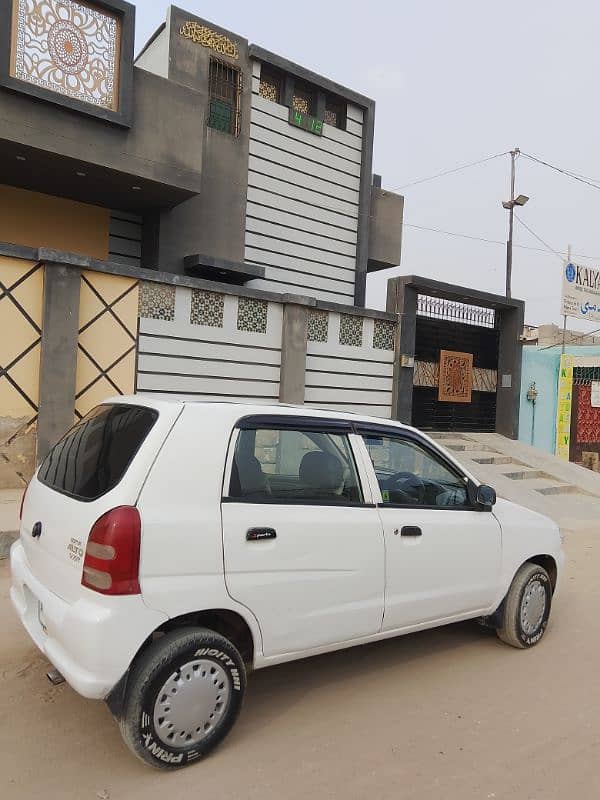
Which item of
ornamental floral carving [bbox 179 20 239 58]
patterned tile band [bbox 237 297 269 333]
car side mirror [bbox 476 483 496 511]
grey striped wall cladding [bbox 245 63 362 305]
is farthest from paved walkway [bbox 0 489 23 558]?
ornamental floral carving [bbox 179 20 239 58]

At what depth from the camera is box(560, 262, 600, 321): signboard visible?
15.9 meters

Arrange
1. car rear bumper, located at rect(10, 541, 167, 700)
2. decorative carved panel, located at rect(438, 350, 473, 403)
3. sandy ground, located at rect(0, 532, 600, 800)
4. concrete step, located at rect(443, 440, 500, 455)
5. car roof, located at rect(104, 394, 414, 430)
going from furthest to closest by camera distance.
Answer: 1. decorative carved panel, located at rect(438, 350, 473, 403)
2. concrete step, located at rect(443, 440, 500, 455)
3. car roof, located at rect(104, 394, 414, 430)
4. sandy ground, located at rect(0, 532, 600, 800)
5. car rear bumper, located at rect(10, 541, 167, 700)

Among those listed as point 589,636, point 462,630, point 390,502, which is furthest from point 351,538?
point 589,636

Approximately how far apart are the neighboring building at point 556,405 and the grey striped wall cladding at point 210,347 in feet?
24.1

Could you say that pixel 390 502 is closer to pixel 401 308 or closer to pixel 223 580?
pixel 223 580

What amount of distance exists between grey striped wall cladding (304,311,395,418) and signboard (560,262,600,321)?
22.4 feet

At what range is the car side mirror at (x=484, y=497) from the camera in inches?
148

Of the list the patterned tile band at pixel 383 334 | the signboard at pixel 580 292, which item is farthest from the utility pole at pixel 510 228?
the patterned tile band at pixel 383 334

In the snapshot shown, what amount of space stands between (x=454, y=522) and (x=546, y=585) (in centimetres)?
114

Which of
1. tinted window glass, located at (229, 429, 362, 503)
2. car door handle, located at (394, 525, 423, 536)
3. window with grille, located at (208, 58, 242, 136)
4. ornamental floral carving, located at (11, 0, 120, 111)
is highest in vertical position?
window with grille, located at (208, 58, 242, 136)

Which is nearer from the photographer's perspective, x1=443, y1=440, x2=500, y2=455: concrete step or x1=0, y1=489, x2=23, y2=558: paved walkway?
x1=0, y1=489, x2=23, y2=558: paved walkway

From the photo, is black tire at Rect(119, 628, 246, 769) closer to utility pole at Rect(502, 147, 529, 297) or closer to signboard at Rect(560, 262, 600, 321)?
signboard at Rect(560, 262, 600, 321)

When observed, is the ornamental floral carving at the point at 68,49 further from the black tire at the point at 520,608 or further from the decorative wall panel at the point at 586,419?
the decorative wall panel at the point at 586,419

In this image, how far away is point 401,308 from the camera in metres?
11.7
